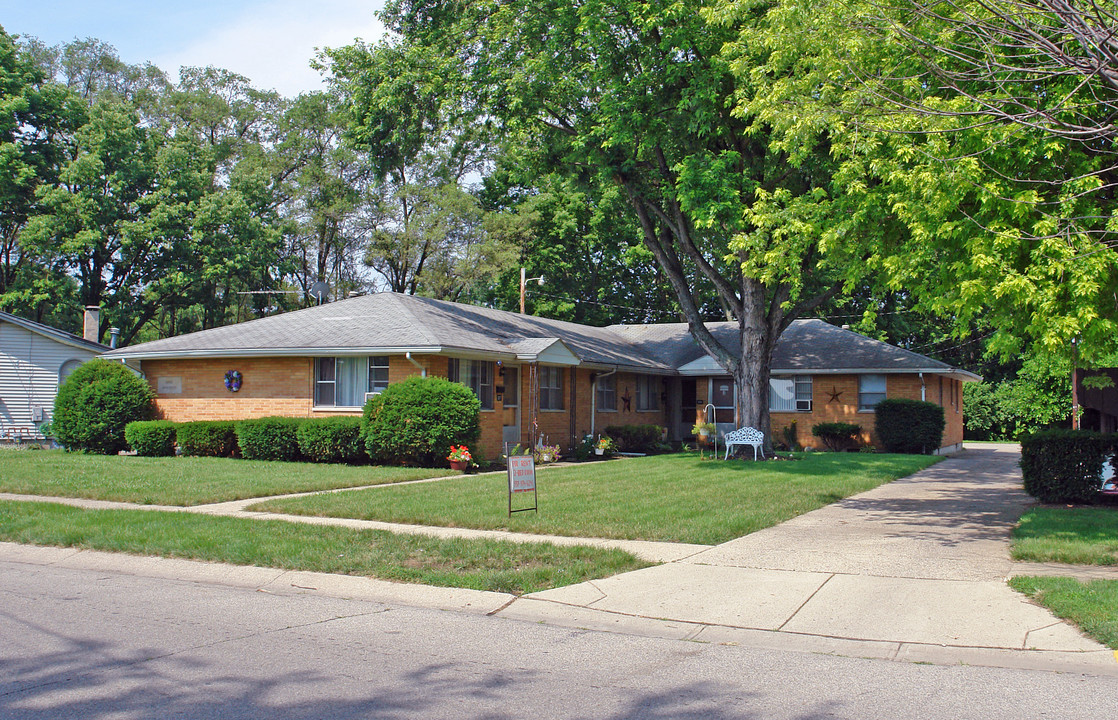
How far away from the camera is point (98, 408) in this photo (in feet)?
76.7

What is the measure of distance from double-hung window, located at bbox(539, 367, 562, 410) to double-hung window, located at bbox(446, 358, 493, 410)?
6.90 feet

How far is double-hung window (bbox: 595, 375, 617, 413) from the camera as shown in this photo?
2918cm

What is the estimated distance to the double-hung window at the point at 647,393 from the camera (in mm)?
32056

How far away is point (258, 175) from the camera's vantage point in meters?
42.9

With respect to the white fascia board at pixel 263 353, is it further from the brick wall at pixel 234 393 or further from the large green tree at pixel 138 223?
the large green tree at pixel 138 223

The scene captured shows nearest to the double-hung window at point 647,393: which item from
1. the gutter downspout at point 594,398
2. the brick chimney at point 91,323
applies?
the gutter downspout at point 594,398

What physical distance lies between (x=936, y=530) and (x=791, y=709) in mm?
7418

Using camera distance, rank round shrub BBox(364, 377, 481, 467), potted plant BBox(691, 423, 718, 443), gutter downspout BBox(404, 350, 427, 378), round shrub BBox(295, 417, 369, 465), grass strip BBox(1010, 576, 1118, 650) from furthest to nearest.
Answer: potted plant BBox(691, 423, 718, 443) < gutter downspout BBox(404, 350, 427, 378) < round shrub BBox(295, 417, 369, 465) < round shrub BBox(364, 377, 481, 467) < grass strip BBox(1010, 576, 1118, 650)

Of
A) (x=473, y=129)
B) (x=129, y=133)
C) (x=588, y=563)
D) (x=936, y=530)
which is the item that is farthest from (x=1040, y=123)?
(x=129, y=133)

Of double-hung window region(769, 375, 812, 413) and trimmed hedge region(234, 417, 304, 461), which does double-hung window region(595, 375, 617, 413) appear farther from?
trimmed hedge region(234, 417, 304, 461)

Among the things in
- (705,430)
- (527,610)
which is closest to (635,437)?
(705,430)

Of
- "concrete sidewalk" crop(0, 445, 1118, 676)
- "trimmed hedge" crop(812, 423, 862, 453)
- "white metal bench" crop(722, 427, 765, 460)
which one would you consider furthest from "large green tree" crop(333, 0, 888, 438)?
"concrete sidewalk" crop(0, 445, 1118, 676)

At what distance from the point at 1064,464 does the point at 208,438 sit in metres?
18.7

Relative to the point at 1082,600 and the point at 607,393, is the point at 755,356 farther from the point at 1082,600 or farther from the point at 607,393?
the point at 1082,600
